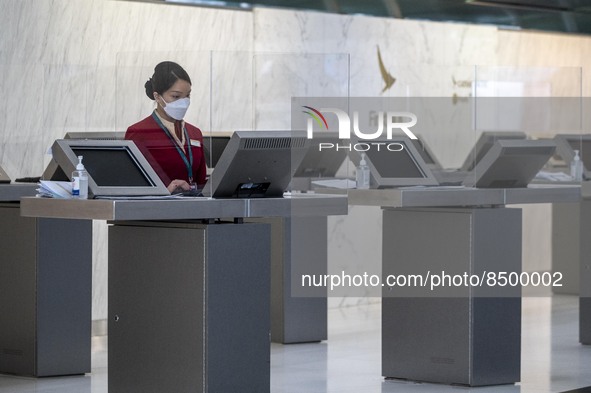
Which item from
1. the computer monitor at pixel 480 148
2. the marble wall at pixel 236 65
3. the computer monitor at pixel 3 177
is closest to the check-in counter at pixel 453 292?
the computer monitor at pixel 480 148

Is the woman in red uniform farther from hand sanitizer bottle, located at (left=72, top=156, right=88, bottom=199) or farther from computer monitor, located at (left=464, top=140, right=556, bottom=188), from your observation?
computer monitor, located at (left=464, top=140, right=556, bottom=188)

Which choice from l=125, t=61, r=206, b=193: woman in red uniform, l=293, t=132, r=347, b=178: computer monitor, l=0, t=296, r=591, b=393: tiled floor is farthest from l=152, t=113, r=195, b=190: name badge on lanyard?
l=293, t=132, r=347, b=178: computer monitor

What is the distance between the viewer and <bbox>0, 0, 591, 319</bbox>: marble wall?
6.01 m

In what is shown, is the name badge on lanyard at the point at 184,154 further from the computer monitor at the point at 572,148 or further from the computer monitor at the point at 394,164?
the computer monitor at the point at 572,148

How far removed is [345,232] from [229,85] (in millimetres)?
5555

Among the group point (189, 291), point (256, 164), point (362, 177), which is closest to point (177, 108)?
point (256, 164)

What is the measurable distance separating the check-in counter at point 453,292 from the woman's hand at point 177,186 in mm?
1370

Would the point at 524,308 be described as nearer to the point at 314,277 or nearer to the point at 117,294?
the point at 314,277

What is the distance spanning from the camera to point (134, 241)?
5695 mm

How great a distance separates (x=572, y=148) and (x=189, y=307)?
3939 mm

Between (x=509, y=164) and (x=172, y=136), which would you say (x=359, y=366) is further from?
(x=172, y=136)

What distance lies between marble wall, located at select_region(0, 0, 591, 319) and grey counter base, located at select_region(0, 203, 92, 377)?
519 millimetres

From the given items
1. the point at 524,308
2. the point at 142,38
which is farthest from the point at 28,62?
the point at 524,308

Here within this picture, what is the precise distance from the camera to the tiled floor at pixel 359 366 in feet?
23.1
